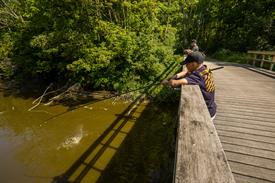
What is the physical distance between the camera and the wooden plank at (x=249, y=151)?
3.04 metres

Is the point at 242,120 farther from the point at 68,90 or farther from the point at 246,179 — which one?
the point at 68,90

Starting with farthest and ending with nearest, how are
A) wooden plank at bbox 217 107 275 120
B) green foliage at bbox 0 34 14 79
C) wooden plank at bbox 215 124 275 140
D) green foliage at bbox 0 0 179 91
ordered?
1. green foliage at bbox 0 34 14 79
2. green foliage at bbox 0 0 179 91
3. wooden plank at bbox 217 107 275 120
4. wooden plank at bbox 215 124 275 140

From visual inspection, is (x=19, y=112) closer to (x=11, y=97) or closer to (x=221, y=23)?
(x=11, y=97)

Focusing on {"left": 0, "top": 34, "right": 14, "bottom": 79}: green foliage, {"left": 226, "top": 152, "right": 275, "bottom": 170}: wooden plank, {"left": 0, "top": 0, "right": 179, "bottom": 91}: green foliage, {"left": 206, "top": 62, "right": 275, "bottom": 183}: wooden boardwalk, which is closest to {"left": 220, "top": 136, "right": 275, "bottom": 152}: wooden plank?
{"left": 206, "top": 62, "right": 275, "bottom": 183}: wooden boardwalk

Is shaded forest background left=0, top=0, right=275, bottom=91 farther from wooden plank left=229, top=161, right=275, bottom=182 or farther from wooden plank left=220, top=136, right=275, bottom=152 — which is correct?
wooden plank left=229, top=161, right=275, bottom=182

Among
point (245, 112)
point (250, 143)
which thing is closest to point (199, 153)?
point (250, 143)

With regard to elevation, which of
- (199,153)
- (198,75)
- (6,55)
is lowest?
(6,55)

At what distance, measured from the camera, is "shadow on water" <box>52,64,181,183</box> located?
5.39 metres

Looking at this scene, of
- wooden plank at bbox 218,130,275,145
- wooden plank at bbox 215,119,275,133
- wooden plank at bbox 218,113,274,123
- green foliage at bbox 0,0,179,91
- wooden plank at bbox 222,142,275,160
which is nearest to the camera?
wooden plank at bbox 222,142,275,160

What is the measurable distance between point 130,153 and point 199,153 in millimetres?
4983

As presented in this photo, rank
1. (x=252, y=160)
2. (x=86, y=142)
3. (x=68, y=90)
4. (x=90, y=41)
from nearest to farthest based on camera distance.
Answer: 1. (x=252, y=160)
2. (x=86, y=142)
3. (x=90, y=41)
4. (x=68, y=90)

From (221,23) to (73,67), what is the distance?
23.6 m

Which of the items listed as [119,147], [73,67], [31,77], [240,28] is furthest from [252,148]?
[240,28]

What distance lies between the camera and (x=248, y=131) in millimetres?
3828
